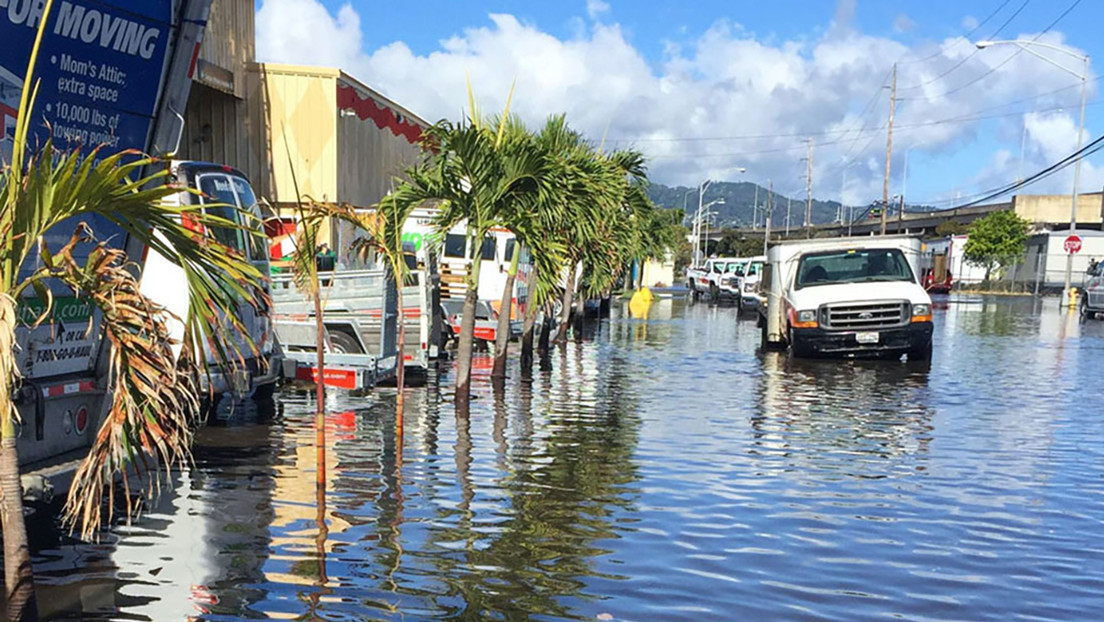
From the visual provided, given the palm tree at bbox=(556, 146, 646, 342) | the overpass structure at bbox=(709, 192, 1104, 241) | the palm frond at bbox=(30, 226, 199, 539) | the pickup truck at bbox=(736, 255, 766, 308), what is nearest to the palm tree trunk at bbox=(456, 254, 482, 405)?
the palm tree at bbox=(556, 146, 646, 342)

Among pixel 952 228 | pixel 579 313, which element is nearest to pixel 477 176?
pixel 579 313

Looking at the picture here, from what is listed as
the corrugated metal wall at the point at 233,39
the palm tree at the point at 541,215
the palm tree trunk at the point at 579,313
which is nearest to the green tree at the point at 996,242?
the palm tree trunk at the point at 579,313

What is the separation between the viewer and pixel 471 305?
13.1 metres

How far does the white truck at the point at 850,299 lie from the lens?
1817 cm

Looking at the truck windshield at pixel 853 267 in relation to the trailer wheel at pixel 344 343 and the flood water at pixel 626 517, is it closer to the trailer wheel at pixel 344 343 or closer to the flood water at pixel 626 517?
the flood water at pixel 626 517

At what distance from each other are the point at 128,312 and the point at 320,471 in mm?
3154

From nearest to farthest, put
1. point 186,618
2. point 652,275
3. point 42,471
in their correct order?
1. point 186,618
2. point 42,471
3. point 652,275

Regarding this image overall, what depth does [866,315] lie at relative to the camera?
717 inches

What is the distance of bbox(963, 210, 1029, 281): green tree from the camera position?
71250mm

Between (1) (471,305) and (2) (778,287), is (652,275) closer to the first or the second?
(2) (778,287)

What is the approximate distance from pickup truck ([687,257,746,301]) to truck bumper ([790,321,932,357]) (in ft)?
97.4

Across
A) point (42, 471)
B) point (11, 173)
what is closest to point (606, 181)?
point (42, 471)

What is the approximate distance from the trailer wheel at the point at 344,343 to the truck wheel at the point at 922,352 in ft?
32.5

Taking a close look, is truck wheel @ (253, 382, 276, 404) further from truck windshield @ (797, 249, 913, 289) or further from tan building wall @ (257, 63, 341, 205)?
truck windshield @ (797, 249, 913, 289)
